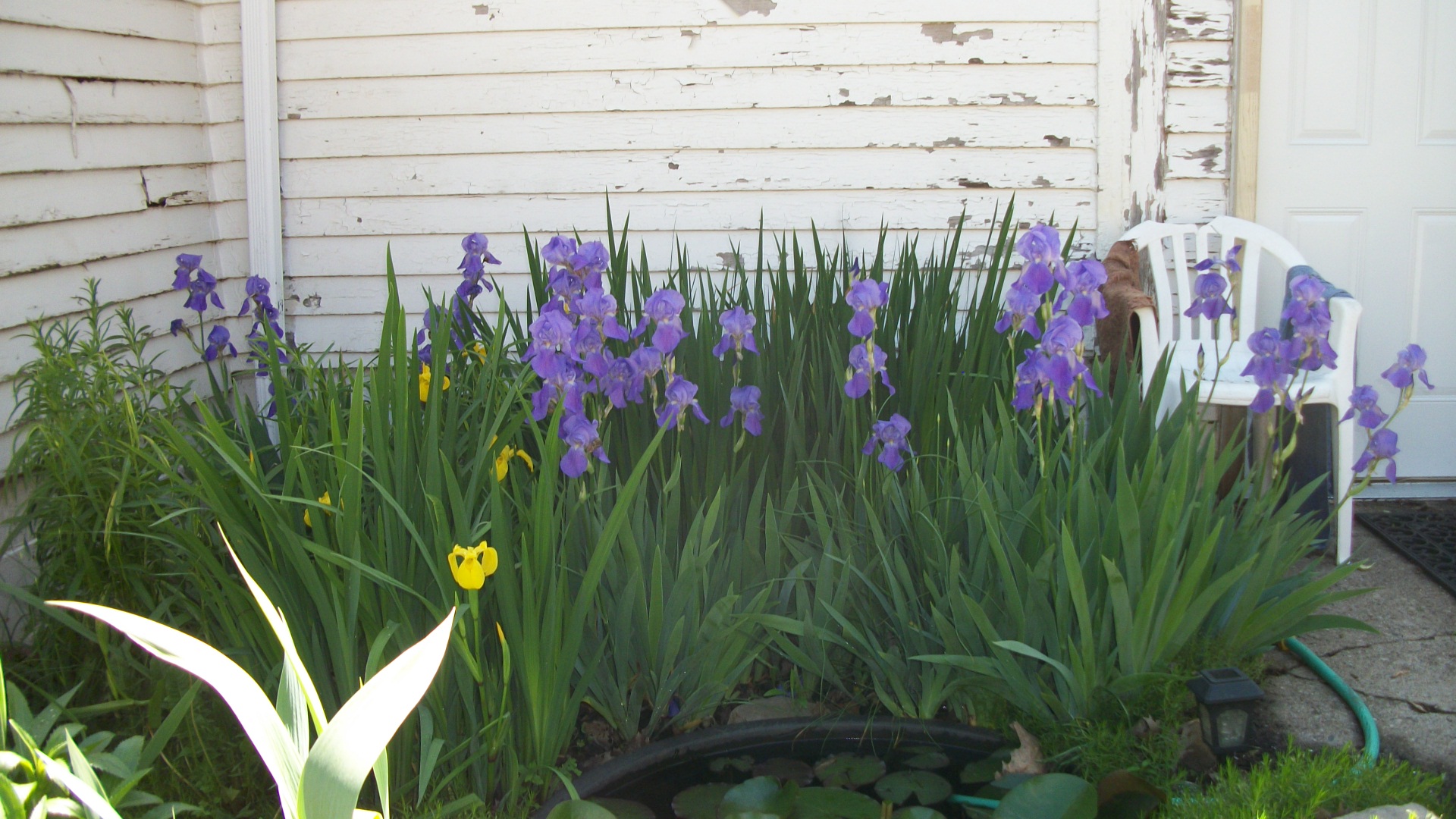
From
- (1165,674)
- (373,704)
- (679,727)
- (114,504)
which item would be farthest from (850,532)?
(114,504)

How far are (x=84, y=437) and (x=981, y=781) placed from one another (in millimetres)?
1669

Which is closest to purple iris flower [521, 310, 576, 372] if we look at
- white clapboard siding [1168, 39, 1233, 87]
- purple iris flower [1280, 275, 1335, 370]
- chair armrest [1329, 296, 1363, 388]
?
purple iris flower [1280, 275, 1335, 370]

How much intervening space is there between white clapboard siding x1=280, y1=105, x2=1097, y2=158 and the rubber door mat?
4.50 ft

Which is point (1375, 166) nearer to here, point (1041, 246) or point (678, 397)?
point (1041, 246)

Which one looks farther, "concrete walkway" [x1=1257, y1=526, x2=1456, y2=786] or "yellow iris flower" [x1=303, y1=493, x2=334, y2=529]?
Answer: "concrete walkway" [x1=1257, y1=526, x2=1456, y2=786]

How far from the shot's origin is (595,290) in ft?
5.61

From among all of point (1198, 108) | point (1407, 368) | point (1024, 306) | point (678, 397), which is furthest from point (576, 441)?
point (1198, 108)

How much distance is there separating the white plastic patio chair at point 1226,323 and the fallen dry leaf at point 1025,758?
109cm

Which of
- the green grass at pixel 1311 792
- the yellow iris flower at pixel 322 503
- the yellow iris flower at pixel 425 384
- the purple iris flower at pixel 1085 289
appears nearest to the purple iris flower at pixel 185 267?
the yellow iris flower at pixel 425 384

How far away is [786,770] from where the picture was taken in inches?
63.2

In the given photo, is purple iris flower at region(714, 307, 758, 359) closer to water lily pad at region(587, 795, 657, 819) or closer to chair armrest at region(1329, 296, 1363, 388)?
water lily pad at region(587, 795, 657, 819)

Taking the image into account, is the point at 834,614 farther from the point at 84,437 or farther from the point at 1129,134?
the point at 1129,134

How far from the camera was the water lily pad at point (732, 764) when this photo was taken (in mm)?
1597

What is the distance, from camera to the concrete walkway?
167 centimetres
